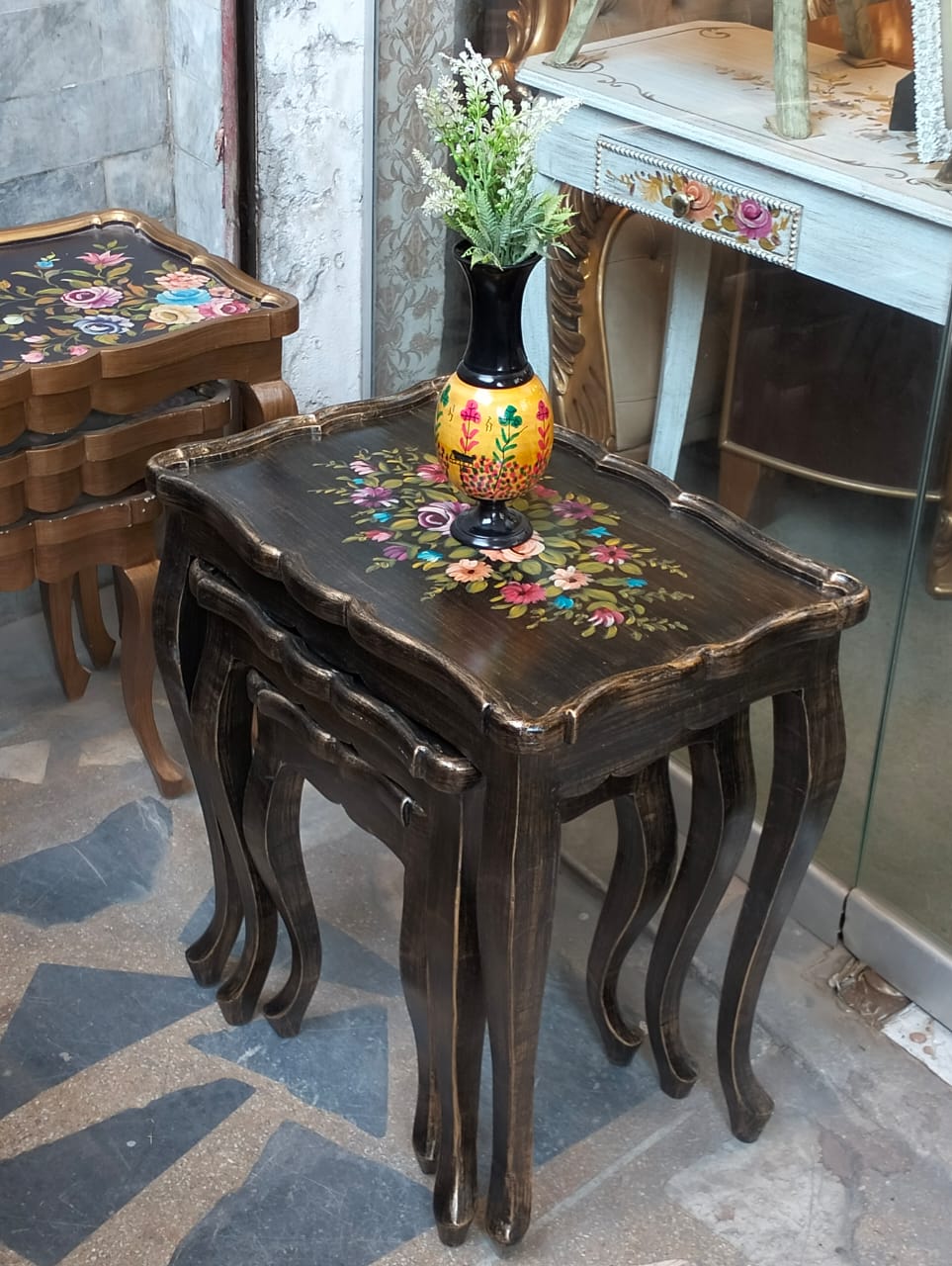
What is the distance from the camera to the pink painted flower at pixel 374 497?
5.10ft

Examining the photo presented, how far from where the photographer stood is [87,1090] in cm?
179

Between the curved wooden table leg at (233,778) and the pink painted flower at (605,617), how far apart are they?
17.0 inches

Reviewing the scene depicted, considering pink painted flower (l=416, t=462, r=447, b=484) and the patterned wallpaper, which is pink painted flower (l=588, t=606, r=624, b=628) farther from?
the patterned wallpaper

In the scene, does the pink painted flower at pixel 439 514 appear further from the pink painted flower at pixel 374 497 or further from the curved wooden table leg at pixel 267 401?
the curved wooden table leg at pixel 267 401

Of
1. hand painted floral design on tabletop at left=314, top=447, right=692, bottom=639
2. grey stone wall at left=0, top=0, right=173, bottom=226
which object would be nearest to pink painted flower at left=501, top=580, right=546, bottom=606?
hand painted floral design on tabletop at left=314, top=447, right=692, bottom=639

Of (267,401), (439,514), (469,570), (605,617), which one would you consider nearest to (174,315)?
(267,401)

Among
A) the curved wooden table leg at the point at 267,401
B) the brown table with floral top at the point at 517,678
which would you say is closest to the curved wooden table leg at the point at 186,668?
the brown table with floral top at the point at 517,678

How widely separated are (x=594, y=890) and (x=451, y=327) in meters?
0.96

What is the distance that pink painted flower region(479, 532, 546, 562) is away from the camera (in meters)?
1.47

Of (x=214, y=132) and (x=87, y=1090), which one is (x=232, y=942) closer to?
(x=87, y=1090)

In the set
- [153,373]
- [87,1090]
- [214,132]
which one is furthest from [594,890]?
[214,132]

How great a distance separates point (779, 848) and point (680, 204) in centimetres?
81

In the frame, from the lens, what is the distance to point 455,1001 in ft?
4.79

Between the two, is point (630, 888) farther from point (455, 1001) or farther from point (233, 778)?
point (233, 778)
